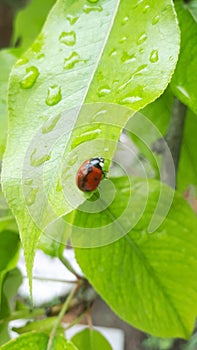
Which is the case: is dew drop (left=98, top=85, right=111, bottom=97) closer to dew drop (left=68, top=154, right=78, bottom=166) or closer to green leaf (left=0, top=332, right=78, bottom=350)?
dew drop (left=68, top=154, right=78, bottom=166)

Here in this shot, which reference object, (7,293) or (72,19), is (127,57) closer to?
(72,19)

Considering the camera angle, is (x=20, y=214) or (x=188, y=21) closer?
(x=20, y=214)

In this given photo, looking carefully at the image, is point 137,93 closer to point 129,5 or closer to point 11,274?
point 129,5

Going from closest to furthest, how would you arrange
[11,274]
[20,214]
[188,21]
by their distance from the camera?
[20,214]
[188,21]
[11,274]

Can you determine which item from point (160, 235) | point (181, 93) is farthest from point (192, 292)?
point (181, 93)

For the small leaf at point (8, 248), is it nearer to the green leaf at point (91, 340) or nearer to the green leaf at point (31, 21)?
the green leaf at point (91, 340)

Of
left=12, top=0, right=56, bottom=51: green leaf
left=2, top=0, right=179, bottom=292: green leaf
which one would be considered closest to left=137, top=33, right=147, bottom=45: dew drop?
left=2, top=0, right=179, bottom=292: green leaf

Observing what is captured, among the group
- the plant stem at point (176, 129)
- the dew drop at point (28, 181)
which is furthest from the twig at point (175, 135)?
the dew drop at point (28, 181)
